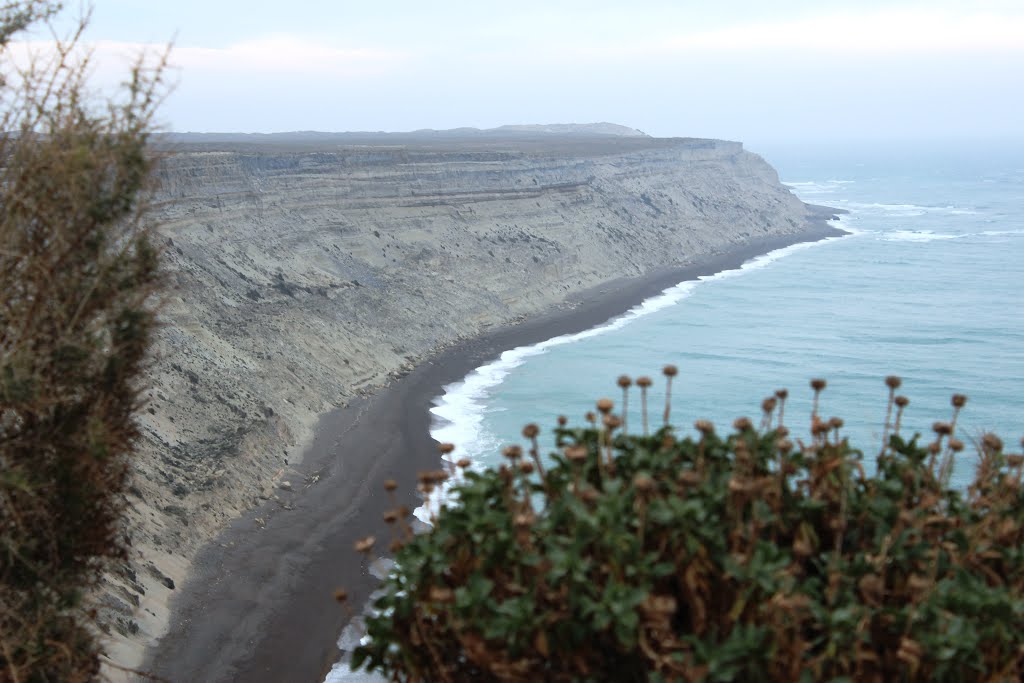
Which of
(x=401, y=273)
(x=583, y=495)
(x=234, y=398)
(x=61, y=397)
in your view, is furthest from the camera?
(x=401, y=273)

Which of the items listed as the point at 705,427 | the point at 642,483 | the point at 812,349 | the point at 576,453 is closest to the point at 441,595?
the point at 576,453

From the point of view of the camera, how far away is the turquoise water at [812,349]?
1180 inches

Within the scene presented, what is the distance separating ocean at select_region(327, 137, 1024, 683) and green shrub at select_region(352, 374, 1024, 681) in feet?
33.2

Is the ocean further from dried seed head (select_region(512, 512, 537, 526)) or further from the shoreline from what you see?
dried seed head (select_region(512, 512, 537, 526))

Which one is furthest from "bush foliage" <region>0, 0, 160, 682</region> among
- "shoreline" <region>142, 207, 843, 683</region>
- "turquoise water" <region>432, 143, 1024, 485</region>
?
"turquoise water" <region>432, 143, 1024, 485</region>

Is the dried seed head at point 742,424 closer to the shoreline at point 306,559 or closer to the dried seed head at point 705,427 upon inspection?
the dried seed head at point 705,427

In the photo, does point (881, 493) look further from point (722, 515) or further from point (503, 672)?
point (503, 672)

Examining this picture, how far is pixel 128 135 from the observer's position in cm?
799

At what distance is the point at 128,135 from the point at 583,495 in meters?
5.29

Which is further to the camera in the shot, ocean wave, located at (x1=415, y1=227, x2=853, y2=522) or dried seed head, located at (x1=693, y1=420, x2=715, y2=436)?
ocean wave, located at (x1=415, y1=227, x2=853, y2=522)

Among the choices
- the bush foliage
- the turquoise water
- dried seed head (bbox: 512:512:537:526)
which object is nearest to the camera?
dried seed head (bbox: 512:512:537:526)

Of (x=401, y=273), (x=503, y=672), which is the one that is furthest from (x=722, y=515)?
(x=401, y=273)

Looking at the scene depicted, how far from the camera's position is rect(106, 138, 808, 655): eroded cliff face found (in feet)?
69.5

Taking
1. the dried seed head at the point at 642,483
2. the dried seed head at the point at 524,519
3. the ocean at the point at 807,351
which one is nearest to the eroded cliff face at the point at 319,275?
the ocean at the point at 807,351
